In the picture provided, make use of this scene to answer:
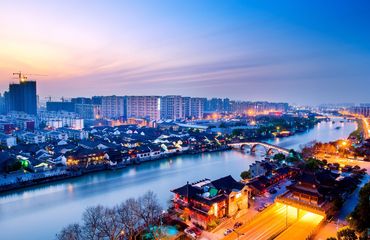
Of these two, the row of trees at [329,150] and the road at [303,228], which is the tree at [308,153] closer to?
the row of trees at [329,150]

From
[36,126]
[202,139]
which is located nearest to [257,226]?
[202,139]

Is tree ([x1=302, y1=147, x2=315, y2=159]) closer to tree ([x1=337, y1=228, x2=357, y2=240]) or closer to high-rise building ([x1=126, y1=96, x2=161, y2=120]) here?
tree ([x1=337, y1=228, x2=357, y2=240])

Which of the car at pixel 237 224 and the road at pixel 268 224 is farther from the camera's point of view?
the car at pixel 237 224

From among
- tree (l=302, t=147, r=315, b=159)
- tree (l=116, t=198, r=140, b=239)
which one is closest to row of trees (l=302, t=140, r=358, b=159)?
tree (l=302, t=147, r=315, b=159)

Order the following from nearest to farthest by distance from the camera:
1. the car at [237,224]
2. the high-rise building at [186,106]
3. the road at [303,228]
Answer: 1. the road at [303,228]
2. the car at [237,224]
3. the high-rise building at [186,106]

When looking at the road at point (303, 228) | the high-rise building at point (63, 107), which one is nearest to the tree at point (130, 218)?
the road at point (303, 228)

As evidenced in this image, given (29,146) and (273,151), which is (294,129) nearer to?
(273,151)
